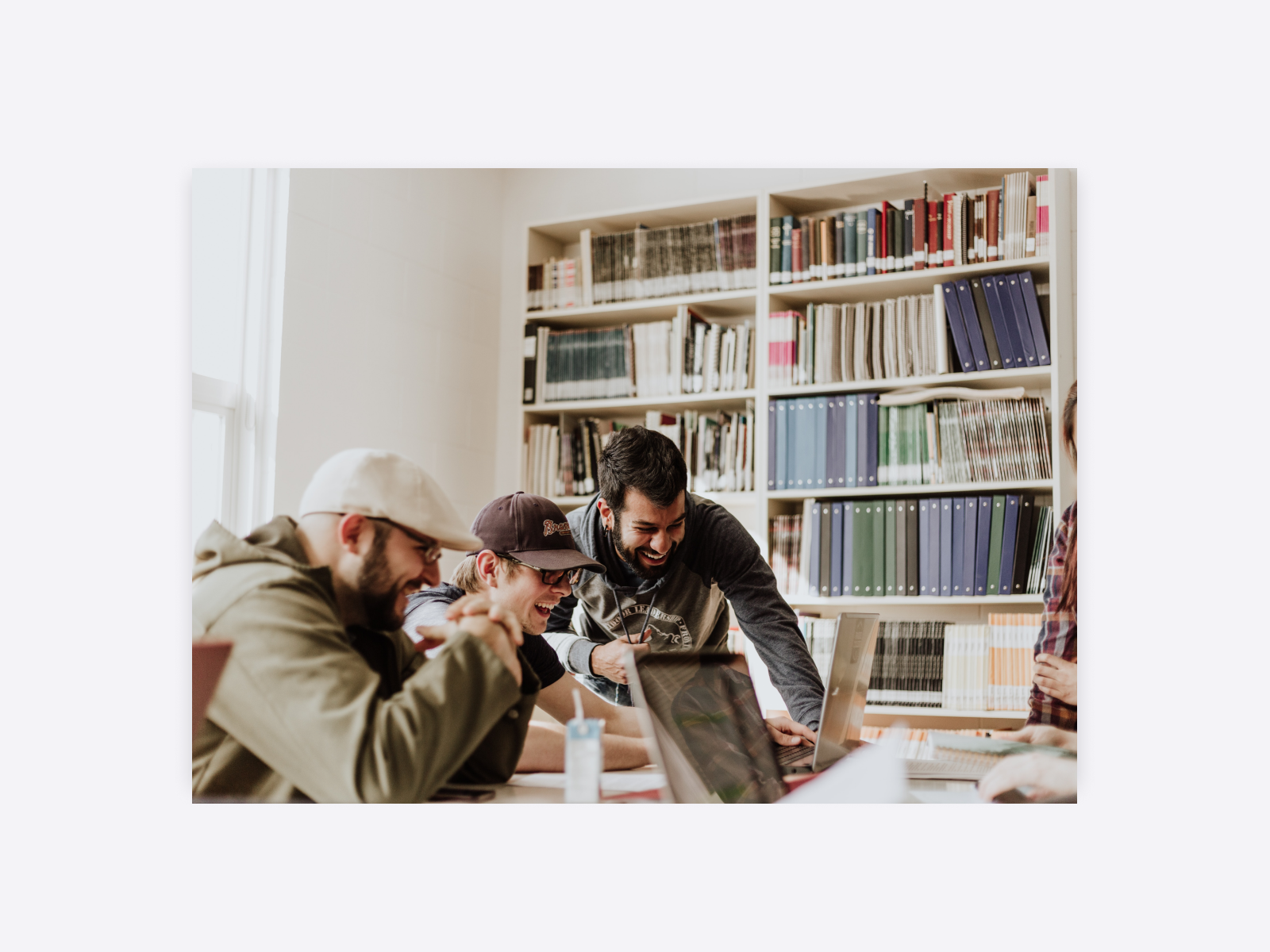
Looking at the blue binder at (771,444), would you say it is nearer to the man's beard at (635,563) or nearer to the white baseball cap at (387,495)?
the man's beard at (635,563)

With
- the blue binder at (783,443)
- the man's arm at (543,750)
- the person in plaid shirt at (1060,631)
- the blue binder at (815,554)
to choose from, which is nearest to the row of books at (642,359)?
the blue binder at (783,443)

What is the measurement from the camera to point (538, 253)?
249 cm

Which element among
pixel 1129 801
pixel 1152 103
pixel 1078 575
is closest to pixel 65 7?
pixel 1152 103

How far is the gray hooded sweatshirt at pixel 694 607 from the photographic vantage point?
207 centimetres

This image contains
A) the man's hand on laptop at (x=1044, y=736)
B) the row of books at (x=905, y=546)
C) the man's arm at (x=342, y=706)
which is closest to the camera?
the man's arm at (x=342, y=706)

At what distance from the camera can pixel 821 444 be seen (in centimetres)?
244

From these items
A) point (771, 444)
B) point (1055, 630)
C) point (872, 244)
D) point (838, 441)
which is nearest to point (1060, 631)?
point (1055, 630)

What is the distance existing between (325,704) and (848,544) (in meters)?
1.25

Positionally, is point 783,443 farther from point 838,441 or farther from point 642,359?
point 642,359

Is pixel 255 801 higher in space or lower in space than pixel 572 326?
lower

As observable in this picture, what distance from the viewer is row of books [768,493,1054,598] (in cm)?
223

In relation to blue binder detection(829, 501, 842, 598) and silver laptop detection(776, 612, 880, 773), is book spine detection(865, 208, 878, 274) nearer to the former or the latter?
blue binder detection(829, 501, 842, 598)
